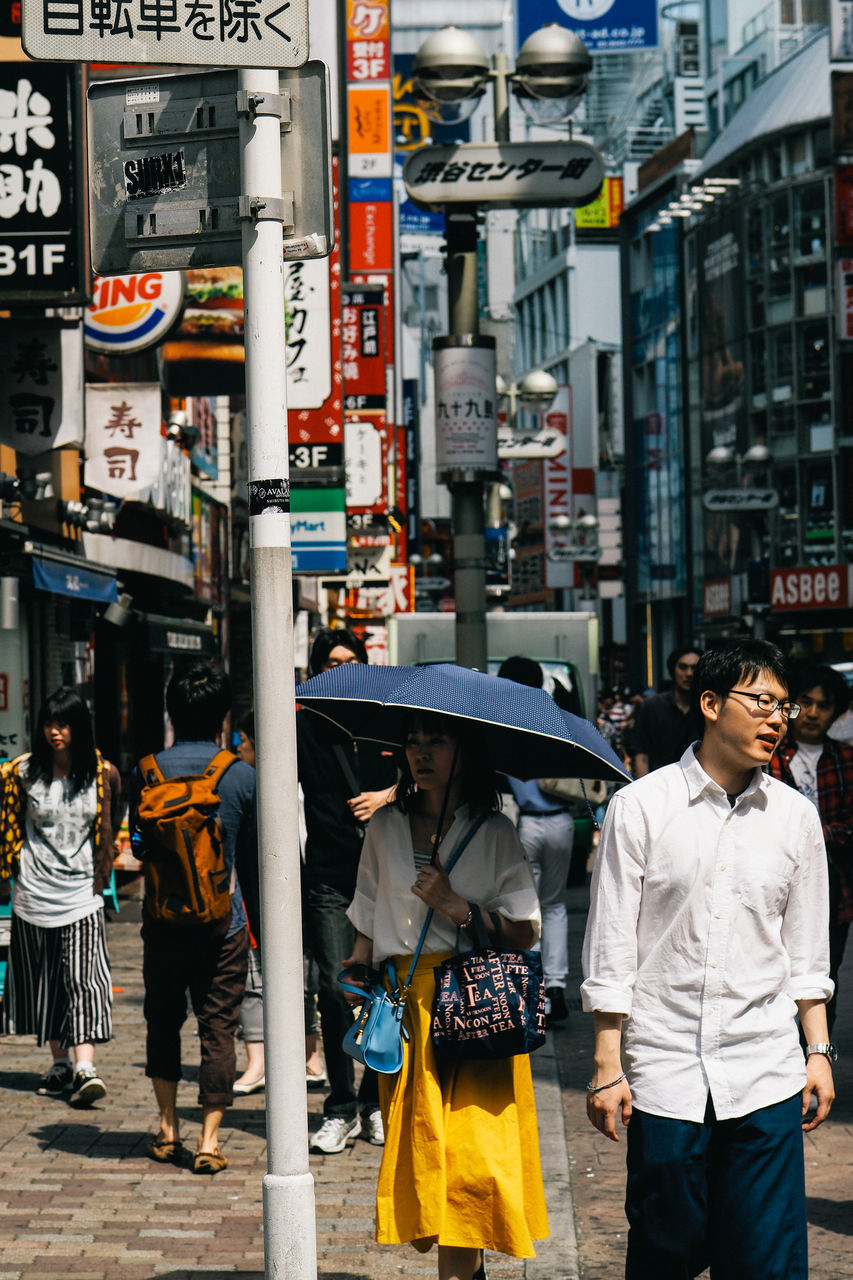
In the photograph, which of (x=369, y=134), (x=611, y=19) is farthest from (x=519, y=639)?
(x=611, y=19)

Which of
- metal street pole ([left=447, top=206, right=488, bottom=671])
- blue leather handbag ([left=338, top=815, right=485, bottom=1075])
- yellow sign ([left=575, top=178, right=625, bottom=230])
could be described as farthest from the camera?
yellow sign ([left=575, top=178, right=625, bottom=230])

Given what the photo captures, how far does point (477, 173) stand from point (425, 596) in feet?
200

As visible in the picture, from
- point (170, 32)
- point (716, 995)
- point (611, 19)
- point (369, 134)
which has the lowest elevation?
point (716, 995)

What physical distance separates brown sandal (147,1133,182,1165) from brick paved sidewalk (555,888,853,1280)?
151 cm

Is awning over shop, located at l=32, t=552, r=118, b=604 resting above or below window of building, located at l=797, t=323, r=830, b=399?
below

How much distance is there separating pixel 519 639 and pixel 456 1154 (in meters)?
16.3

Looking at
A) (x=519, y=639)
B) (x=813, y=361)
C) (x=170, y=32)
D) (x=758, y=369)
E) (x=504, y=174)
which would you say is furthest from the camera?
(x=758, y=369)

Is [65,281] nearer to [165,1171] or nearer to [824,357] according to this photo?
[165,1171]

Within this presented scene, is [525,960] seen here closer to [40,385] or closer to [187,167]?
[187,167]

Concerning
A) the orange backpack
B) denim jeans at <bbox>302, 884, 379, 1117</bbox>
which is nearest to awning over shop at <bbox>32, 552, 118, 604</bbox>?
denim jeans at <bbox>302, 884, 379, 1117</bbox>

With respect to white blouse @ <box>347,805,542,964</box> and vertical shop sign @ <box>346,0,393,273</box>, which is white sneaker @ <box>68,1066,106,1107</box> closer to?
white blouse @ <box>347,805,542,964</box>

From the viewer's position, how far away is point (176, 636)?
17938mm

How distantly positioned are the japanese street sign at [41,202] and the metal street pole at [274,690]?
22.2ft

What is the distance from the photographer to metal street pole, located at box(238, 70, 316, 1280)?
441 cm
